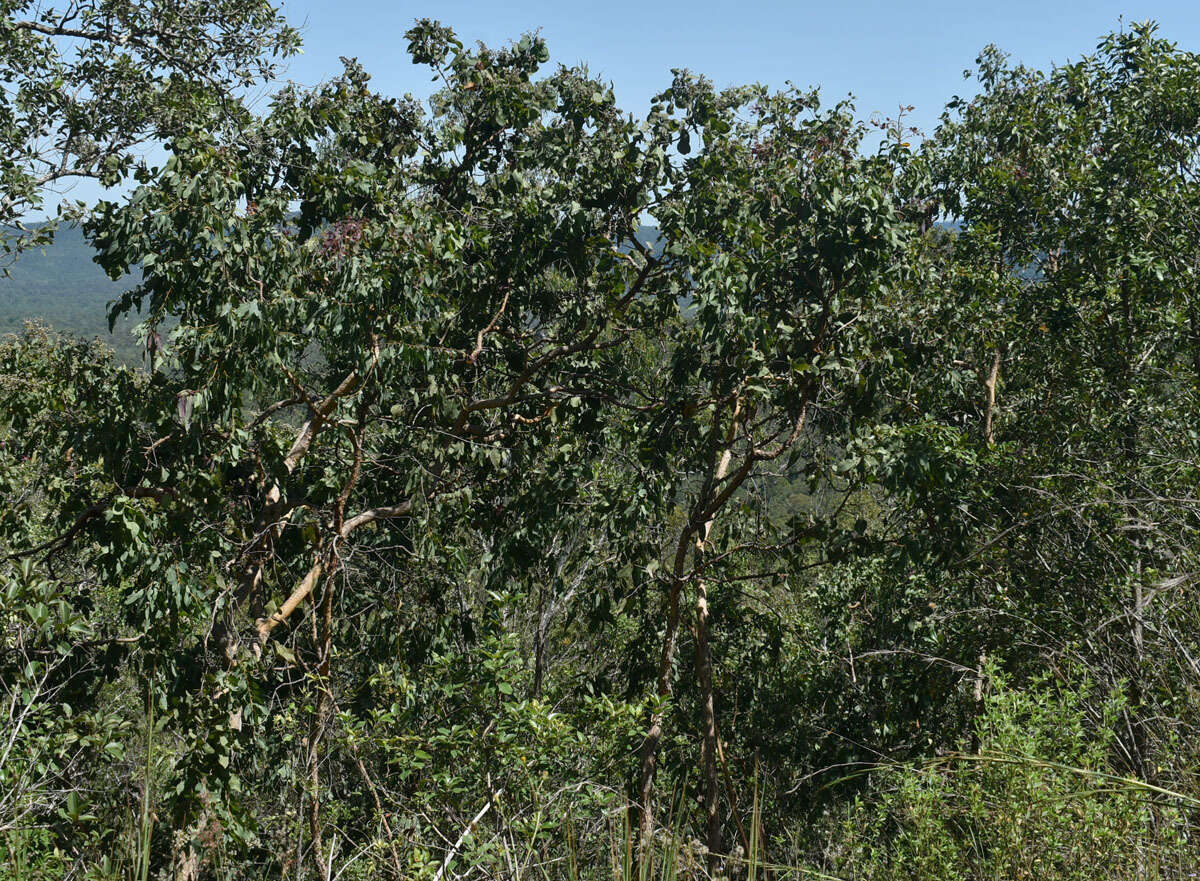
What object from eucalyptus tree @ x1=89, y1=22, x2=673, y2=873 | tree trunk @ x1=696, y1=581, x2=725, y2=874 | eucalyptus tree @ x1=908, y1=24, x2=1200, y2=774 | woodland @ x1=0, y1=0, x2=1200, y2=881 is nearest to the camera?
woodland @ x1=0, y1=0, x2=1200, y2=881

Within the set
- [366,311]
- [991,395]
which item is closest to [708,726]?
[366,311]

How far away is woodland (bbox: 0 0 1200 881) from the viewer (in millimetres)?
3482

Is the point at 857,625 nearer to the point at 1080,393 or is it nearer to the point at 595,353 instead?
the point at 1080,393

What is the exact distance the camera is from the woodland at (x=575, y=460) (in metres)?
3.48

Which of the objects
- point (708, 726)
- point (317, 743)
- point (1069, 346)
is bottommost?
point (317, 743)

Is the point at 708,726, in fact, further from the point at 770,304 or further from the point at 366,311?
the point at 366,311

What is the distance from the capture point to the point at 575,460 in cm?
578

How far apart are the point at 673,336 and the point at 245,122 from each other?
2.78m

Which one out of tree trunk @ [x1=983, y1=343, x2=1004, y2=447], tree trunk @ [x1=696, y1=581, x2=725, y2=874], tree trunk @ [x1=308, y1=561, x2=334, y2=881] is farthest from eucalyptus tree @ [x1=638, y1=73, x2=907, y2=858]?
tree trunk @ [x1=983, y1=343, x2=1004, y2=447]

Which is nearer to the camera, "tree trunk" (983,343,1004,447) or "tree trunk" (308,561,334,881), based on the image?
"tree trunk" (308,561,334,881)

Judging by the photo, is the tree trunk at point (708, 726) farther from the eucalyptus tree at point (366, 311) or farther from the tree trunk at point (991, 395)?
the tree trunk at point (991, 395)

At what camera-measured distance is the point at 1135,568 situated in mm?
5039

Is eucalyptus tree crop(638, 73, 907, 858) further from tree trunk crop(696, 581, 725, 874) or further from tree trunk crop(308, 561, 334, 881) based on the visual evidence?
tree trunk crop(308, 561, 334, 881)

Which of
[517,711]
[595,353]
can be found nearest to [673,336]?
[595,353]
